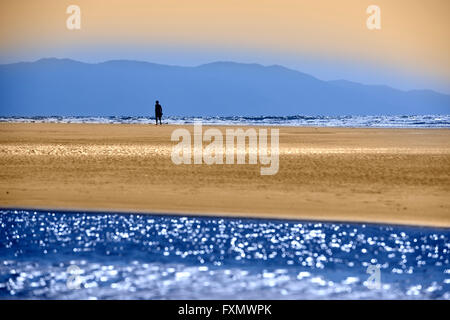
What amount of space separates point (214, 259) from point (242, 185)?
693 cm

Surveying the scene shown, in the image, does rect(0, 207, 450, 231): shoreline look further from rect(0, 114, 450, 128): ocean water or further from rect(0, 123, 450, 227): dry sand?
rect(0, 114, 450, 128): ocean water

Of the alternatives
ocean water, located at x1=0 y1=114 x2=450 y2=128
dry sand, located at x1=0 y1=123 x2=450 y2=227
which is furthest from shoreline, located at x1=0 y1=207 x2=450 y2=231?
ocean water, located at x1=0 y1=114 x2=450 y2=128

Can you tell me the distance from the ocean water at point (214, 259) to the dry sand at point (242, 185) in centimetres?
99

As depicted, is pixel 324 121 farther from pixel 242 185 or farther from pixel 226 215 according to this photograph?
pixel 226 215

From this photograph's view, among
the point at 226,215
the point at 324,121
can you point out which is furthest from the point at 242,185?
the point at 324,121

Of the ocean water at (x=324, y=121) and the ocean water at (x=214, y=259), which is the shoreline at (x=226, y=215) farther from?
the ocean water at (x=324, y=121)

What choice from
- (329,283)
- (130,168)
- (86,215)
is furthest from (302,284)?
(130,168)

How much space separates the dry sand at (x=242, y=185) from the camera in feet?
45.0

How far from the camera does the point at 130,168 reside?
19.7 meters

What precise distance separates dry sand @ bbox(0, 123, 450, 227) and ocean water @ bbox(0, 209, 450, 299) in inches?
39.1

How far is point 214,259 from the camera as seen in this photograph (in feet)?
31.7

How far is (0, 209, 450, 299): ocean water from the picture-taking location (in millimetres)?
8117

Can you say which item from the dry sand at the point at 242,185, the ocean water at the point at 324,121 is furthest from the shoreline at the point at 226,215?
the ocean water at the point at 324,121
